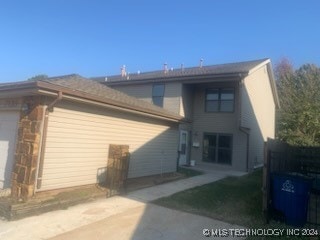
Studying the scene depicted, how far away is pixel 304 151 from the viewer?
11461mm

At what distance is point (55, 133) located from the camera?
843 cm

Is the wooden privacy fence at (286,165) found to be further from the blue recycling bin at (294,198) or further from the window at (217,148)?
the window at (217,148)

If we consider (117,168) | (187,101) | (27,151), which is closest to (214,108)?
(187,101)

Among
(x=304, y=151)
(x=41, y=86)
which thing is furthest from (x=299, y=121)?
(x=41, y=86)

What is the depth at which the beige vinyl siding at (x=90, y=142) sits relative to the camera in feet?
27.7

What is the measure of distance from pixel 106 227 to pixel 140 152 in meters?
6.02

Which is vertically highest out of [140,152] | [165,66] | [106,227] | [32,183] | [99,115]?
[165,66]

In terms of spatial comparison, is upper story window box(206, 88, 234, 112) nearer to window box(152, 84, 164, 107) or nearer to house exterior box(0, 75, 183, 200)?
window box(152, 84, 164, 107)

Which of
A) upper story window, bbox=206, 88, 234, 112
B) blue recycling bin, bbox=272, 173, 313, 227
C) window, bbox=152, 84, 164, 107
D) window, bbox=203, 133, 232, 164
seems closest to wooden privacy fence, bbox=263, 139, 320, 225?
blue recycling bin, bbox=272, 173, 313, 227

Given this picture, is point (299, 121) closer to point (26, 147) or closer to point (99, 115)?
point (99, 115)

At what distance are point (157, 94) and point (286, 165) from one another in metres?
11.6

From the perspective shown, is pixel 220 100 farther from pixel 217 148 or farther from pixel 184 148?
pixel 184 148

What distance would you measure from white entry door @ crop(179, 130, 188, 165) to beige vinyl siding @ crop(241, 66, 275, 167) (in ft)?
11.8

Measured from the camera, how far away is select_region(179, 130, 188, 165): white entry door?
742 inches
